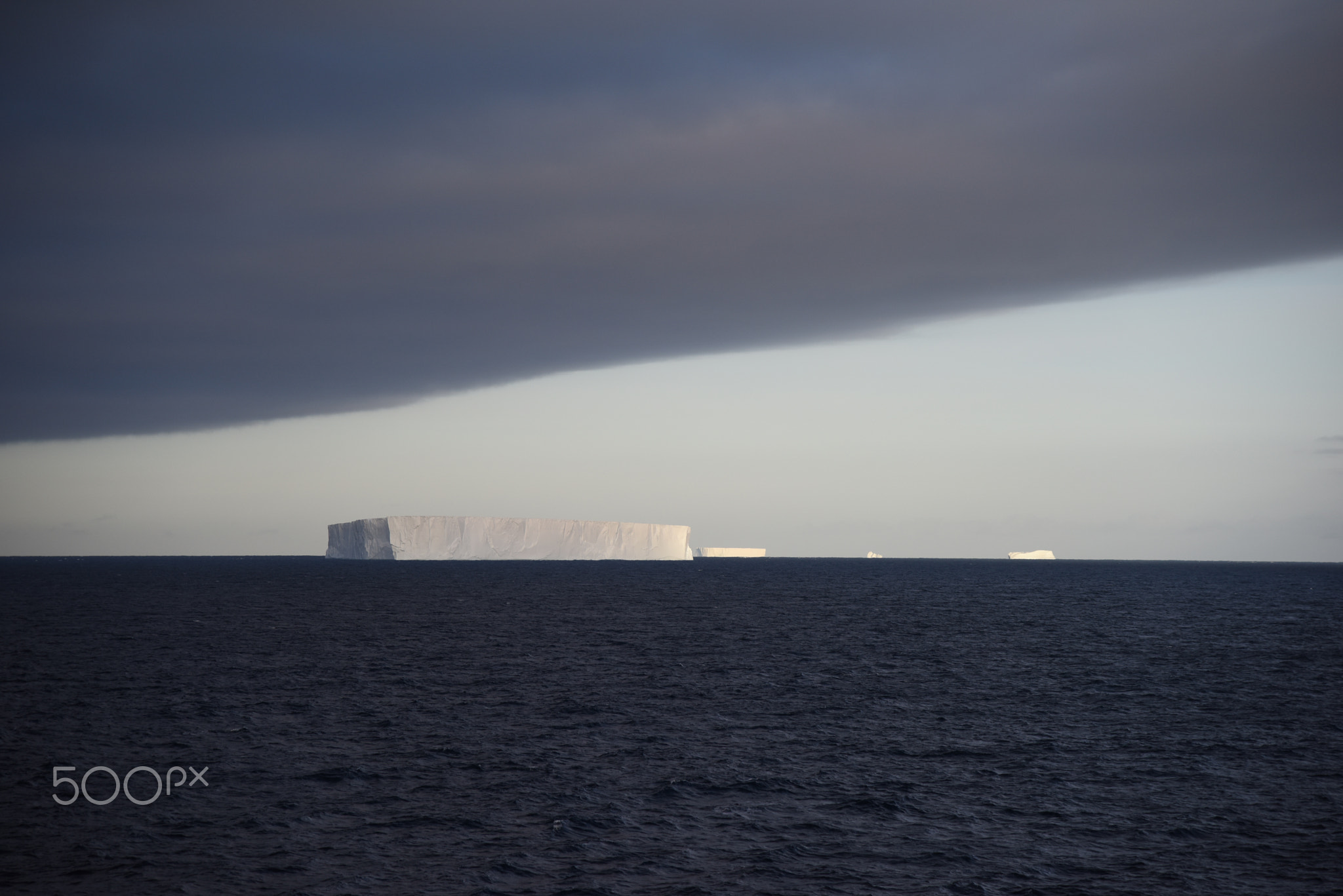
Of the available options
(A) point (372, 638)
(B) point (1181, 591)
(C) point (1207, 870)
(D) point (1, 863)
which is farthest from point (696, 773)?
(B) point (1181, 591)

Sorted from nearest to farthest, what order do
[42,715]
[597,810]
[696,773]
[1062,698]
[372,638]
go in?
1. [597,810]
2. [696,773]
3. [42,715]
4. [1062,698]
5. [372,638]

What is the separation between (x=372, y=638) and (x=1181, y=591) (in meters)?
110

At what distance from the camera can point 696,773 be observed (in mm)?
27188

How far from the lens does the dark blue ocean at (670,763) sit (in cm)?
1992

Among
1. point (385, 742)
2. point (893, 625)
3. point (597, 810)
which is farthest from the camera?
point (893, 625)

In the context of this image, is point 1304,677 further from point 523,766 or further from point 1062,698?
point 523,766

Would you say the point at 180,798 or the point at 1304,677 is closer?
the point at 180,798

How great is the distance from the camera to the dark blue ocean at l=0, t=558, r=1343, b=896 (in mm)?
19922

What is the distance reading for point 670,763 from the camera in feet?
93.3

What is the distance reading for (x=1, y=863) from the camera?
1948cm

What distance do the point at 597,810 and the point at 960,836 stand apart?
8.31 m

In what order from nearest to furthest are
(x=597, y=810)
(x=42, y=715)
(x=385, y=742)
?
(x=597, y=810) → (x=385, y=742) → (x=42, y=715)

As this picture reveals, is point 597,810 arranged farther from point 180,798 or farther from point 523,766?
point 180,798

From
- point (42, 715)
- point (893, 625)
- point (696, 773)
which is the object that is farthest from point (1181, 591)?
point (42, 715)
